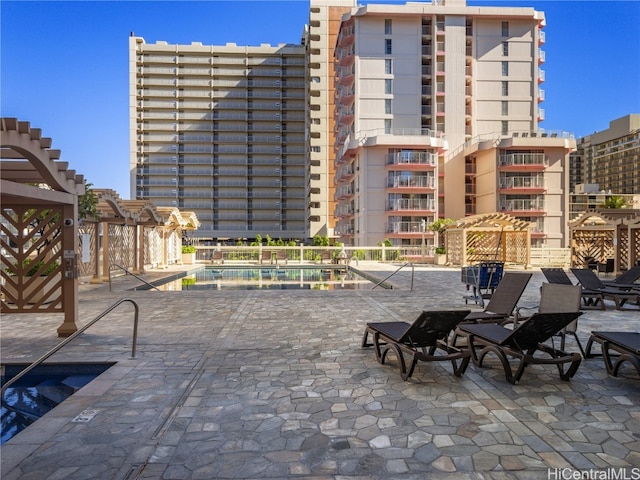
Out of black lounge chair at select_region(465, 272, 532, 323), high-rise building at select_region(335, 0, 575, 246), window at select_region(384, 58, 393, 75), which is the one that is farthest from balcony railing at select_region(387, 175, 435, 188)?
black lounge chair at select_region(465, 272, 532, 323)

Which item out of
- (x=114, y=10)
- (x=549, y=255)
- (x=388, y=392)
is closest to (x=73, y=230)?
(x=388, y=392)

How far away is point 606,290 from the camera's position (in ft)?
34.4

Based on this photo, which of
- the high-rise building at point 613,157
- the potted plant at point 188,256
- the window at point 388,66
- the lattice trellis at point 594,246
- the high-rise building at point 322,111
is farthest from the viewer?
the high-rise building at point 613,157

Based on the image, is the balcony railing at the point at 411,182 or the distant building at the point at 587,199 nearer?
the balcony railing at the point at 411,182

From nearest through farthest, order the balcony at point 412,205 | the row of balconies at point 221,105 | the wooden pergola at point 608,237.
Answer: the wooden pergola at point 608,237, the balcony at point 412,205, the row of balconies at point 221,105

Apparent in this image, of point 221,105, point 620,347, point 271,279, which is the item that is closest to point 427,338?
point 620,347

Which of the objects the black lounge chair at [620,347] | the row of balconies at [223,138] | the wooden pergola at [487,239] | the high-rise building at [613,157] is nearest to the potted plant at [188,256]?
the wooden pergola at [487,239]

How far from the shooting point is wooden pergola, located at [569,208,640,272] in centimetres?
1914

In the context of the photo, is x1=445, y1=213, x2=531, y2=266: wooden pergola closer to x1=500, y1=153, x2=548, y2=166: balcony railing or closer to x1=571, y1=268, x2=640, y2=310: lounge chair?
x1=571, y1=268, x2=640, y2=310: lounge chair

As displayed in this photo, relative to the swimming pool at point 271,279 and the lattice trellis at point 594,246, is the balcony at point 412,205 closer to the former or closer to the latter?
the lattice trellis at point 594,246

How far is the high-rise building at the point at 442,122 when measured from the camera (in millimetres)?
39906

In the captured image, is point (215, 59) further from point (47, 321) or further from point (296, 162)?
point (47, 321)

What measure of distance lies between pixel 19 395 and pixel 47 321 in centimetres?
423

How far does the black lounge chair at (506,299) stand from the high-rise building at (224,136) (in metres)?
62.0
